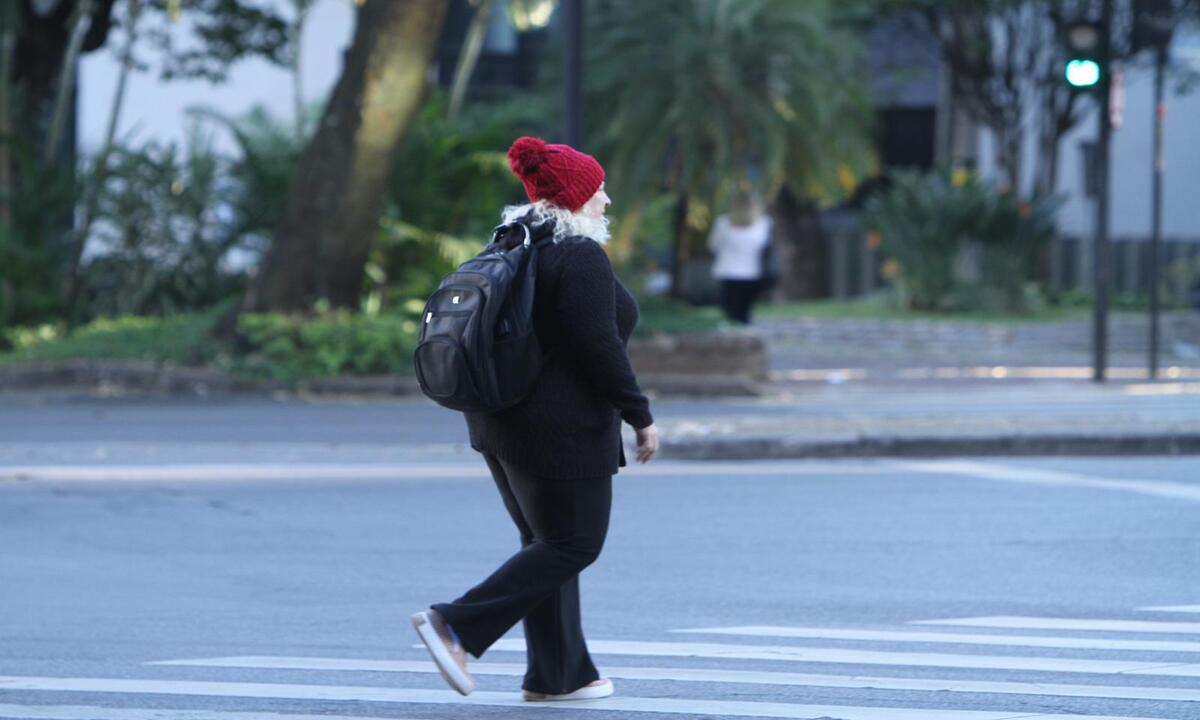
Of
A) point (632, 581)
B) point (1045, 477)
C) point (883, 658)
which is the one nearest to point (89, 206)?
point (1045, 477)

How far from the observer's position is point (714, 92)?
73.5 ft

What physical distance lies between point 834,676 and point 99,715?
2211 mm

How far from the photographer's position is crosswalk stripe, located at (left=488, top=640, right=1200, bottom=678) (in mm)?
6535

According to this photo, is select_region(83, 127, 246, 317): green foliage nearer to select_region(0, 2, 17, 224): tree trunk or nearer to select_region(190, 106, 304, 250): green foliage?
select_region(190, 106, 304, 250): green foliage

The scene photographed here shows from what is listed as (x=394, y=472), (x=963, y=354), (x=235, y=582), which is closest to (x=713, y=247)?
(x=963, y=354)

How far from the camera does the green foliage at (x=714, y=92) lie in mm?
22188

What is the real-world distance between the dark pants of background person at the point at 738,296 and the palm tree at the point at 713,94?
3.62 feet

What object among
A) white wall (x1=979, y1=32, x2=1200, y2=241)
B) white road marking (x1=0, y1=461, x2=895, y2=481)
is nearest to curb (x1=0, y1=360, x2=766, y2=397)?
white road marking (x1=0, y1=461, x2=895, y2=481)

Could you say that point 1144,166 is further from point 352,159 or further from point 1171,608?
point 1171,608

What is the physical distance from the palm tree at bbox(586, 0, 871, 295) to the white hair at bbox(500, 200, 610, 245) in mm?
16307

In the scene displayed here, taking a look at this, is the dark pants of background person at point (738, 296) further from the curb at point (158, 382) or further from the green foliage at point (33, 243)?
the green foliage at point (33, 243)

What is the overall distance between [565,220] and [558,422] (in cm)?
56

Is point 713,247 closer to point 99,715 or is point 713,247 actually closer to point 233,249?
point 233,249

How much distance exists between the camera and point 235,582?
8.75 metres
